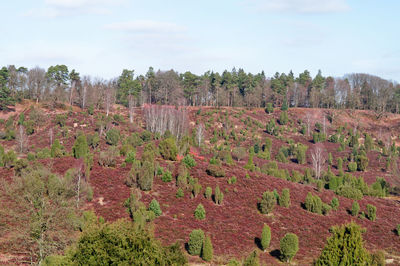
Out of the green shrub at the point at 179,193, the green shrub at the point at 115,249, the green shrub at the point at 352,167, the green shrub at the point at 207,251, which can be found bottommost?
the green shrub at the point at 207,251

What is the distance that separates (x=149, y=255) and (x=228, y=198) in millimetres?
19431

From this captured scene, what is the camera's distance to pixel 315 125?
8894 cm

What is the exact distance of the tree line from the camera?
88312 mm

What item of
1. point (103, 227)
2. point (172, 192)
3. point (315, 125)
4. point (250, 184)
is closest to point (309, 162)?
point (315, 125)

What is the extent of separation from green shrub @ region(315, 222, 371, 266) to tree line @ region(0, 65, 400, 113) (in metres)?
71.1

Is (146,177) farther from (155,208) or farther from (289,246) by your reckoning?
(289,246)

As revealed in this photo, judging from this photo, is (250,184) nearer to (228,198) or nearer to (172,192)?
(228,198)

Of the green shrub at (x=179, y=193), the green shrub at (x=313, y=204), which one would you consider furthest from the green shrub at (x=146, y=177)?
the green shrub at (x=313, y=204)

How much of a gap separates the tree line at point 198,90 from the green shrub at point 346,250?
7107 centimetres

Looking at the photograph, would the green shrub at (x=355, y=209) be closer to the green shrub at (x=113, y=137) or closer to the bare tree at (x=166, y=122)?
the green shrub at (x=113, y=137)

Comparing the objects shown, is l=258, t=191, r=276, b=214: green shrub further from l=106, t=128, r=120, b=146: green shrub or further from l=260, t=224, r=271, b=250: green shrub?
l=106, t=128, r=120, b=146: green shrub

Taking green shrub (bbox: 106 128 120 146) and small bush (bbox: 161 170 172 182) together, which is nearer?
small bush (bbox: 161 170 172 182)

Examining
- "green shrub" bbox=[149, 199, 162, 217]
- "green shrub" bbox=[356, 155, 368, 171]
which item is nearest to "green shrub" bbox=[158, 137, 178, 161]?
"green shrub" bbox=[149, 199, 162, 217]

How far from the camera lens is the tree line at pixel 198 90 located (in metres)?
88.3
